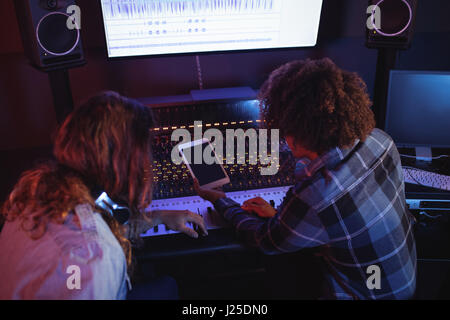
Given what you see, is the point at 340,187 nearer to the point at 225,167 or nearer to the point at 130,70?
the point at 225,167

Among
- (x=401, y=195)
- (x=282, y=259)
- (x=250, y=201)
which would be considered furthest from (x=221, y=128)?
(x=401, y=195)

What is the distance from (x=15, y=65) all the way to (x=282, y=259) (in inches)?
59.0

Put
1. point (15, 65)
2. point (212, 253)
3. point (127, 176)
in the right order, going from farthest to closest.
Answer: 1. point (15, 65)
2. point (212, 253)
3. point (127, 176)

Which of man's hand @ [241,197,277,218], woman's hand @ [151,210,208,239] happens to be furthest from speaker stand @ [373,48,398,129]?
woman's hand @ [151,210,208,239]

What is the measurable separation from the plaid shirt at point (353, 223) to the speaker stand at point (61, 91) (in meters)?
0.95

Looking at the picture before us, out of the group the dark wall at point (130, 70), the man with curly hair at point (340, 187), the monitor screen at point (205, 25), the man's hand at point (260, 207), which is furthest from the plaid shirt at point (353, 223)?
the dark wall at point (130, 70)

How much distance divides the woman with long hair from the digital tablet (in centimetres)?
35

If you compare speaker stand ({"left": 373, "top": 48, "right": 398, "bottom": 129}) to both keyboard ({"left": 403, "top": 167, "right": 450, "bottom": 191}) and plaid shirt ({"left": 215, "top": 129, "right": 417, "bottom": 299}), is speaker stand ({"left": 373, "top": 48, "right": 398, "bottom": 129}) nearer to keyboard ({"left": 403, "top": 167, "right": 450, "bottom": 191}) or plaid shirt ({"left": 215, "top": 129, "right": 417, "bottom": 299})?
keyboard ({"left": 403, "top": 167, "right": 450, "bottom": 191})

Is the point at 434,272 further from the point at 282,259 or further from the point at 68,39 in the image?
the point at 68,39

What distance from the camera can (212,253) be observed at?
125 cm

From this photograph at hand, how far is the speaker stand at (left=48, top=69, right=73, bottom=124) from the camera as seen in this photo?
4.98ft

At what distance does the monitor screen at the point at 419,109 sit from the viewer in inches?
65.5

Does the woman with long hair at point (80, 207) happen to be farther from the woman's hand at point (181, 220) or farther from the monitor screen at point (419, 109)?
the monitor screen at point (419, 109)
